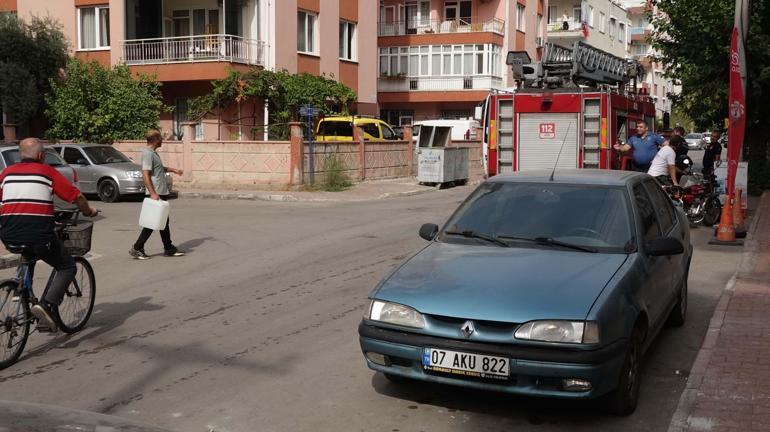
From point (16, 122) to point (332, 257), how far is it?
20.9 m

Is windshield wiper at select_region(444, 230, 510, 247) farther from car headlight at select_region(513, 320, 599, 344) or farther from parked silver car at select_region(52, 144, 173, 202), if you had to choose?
parked silver car at select_region(52, 144, 173, 202)

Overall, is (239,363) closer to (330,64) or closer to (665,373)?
(665,373)

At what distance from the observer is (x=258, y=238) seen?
13.9 meters

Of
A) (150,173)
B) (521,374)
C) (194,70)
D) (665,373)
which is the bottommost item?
(665,373)

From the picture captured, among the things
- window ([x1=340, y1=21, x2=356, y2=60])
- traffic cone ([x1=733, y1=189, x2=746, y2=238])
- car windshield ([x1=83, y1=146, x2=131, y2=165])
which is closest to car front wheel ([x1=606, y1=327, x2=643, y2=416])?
traffic cone ([x1=733, y1=189, x2=746, y2=238])

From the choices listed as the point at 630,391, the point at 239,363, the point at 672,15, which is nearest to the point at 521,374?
the point at 630,391

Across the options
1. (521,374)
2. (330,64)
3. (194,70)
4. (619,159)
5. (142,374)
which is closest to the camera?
(521,374)

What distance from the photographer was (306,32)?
31.9 meters

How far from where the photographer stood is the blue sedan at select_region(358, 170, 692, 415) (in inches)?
190

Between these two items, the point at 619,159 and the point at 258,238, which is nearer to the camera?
the point at 258,238

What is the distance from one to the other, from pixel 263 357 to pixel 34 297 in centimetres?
197

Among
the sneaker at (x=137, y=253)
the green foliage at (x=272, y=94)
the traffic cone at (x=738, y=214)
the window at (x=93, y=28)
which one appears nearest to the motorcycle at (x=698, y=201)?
the traffic cone at (x=738, y=214)

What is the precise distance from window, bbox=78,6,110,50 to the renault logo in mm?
28546

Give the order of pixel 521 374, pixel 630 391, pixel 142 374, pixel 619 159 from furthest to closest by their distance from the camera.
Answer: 1. pixel 619 159
2. pixel 142 374
3. pixel 630 391
4. pixel 521 374
